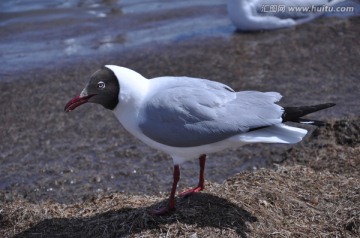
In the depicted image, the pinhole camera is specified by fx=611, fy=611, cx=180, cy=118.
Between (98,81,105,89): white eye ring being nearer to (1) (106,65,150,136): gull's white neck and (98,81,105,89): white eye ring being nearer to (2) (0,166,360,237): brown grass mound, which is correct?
(1) (106,65,150,136): gull's white neck

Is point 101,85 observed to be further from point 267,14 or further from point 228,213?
point 267,14

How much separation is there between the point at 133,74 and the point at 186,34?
21.6ft

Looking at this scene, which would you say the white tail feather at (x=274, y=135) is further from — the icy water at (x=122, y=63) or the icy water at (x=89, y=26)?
the icy water at (x=89, y=26)

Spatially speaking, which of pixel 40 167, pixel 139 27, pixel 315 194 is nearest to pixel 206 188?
pixel 315 194

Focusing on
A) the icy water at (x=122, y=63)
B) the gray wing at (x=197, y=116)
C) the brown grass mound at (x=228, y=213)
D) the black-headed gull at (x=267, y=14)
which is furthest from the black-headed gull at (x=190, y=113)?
the black-headed gull at (x=267, y=14)

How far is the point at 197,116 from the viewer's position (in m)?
4.15

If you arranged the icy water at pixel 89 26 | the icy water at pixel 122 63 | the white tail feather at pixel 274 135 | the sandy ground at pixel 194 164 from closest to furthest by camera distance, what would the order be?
the white tail feather at pixel 274 135 → the sandy ground at pixel 194 164 → the icy water at pixel 122 63 → the icy water at pixel 89 26

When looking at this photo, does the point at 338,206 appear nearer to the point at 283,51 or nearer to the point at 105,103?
the point at 105,103

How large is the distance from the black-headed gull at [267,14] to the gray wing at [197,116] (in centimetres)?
640

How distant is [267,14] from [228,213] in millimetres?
6713

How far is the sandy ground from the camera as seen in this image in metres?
4.43

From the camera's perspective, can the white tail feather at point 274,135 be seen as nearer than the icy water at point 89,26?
Yes

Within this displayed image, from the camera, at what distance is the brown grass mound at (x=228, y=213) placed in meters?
4.25

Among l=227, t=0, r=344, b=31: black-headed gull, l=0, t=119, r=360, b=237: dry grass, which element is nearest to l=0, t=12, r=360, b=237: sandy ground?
l=0, t=119, r=360, b=237: dry grass
